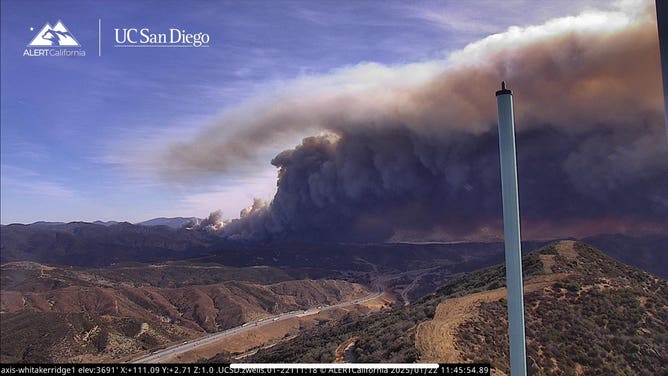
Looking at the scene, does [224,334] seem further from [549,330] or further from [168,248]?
[549,330]

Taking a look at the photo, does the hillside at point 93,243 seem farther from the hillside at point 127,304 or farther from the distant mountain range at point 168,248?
the hillside at point 127,304

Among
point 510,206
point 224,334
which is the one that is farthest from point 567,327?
point 224,334

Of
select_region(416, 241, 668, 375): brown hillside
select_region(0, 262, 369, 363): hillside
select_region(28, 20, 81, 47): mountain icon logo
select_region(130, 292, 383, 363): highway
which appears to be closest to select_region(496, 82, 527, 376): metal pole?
select_region(416, 241, 668, 375): brown hillside

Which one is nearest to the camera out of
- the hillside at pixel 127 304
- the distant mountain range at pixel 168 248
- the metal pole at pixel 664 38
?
the metal pole at pixel 664 38

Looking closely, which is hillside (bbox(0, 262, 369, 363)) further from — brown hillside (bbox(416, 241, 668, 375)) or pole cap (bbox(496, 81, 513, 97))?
pole cap (bbox(496, 81, 513, 97))

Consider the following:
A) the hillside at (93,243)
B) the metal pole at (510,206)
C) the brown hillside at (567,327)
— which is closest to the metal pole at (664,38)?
the metal pole at (510,206)
